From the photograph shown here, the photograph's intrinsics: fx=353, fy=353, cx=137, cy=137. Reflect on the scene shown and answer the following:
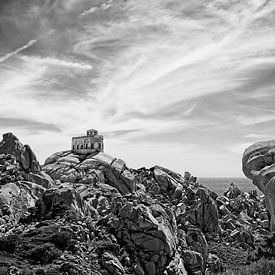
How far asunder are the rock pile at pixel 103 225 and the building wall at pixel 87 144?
7845 mm

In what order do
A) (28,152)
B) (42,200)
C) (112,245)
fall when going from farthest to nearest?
(28,152) → (42,200) → (112,245)

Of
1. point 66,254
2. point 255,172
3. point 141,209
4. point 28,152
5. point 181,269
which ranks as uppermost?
point 28,152

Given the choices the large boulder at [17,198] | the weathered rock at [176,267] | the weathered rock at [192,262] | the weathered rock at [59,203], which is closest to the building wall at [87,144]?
the large boulder at [17,198]

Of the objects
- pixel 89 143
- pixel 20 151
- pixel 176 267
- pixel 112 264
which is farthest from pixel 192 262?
pixel 89 143

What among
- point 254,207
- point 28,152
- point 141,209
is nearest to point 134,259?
point 141,209

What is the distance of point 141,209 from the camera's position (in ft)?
163

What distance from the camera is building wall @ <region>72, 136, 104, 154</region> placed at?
96.3 metres

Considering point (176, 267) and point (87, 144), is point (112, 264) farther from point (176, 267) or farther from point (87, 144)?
point (87, 144)

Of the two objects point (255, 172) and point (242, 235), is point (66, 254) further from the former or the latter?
point (242, 235)

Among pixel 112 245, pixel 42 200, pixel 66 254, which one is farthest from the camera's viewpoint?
pixel 42 200

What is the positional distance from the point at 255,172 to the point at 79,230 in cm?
2726

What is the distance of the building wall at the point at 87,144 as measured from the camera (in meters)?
96.3

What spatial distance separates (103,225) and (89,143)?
49.1 meters

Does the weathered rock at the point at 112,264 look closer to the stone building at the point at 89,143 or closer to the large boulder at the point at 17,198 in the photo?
the large boulder at the point at 17,198
